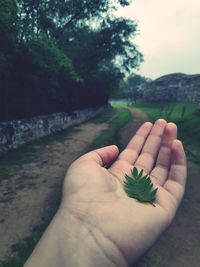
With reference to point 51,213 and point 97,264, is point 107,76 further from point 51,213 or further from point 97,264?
point 97,264

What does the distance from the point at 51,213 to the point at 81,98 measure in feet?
62.7

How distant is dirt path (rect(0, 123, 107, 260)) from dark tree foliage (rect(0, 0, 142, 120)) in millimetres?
3088

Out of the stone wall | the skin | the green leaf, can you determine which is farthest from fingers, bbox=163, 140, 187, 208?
the stone wall

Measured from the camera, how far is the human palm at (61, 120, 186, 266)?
8.97 ft

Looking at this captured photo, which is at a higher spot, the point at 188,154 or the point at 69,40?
the point at 69,40

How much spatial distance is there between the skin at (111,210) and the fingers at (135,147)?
1cm

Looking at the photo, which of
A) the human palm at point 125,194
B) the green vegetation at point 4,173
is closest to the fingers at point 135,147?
the human palm at point 125,194

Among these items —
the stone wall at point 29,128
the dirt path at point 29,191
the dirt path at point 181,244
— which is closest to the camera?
the dirt path at point 181,244

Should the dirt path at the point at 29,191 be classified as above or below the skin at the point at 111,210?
below

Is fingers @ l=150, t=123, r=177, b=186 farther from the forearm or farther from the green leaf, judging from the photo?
the forearm

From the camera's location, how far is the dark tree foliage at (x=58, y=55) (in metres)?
11.5

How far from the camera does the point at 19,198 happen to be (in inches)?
Answer: 263

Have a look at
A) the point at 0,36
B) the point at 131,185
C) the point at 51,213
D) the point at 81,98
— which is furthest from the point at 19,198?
the point at 81,98

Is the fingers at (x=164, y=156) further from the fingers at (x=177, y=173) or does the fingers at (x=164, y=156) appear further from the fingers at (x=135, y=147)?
the fingers at (x=135, y=147)
